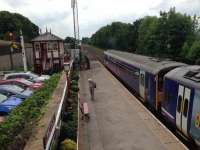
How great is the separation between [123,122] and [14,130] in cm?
799

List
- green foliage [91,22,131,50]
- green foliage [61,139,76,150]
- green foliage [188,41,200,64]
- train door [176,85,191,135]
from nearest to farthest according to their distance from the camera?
green foliage [61,139,76,150] < train door [176,85,191,135] < green foliage [188,41,200,64] < green foliage [91,22,131,50]

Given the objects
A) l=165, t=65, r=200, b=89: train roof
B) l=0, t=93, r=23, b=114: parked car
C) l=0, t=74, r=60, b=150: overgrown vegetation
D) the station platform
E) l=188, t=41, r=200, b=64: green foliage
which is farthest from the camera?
l=188, t=41, r=200, b=64: green foliage

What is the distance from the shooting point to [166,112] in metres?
15.1

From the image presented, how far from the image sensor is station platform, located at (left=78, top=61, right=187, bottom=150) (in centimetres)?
1316

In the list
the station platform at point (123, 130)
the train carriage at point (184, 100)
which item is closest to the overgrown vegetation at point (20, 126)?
the station platform at point (123, 130)

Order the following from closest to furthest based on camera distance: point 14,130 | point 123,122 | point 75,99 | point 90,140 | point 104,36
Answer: point 14,130 → point 90,140 → point 123,122 → point 75,99 → point 104,36

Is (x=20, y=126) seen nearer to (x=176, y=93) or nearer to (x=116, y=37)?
(x=176, y=93)

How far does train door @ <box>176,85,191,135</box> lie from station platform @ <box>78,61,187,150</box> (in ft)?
2.53

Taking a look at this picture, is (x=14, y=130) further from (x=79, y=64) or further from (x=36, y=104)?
(x=79, y=64)

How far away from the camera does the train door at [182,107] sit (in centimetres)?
1215

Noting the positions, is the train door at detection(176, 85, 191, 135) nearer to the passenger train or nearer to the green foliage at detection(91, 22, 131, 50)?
the passenger train

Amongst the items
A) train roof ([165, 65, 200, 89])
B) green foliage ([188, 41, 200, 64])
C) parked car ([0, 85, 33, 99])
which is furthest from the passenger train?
green foliage ([188, 41, 200, 64])

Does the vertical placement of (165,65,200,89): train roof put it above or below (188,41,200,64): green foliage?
above

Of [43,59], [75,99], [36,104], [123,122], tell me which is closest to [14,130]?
[36,104]
